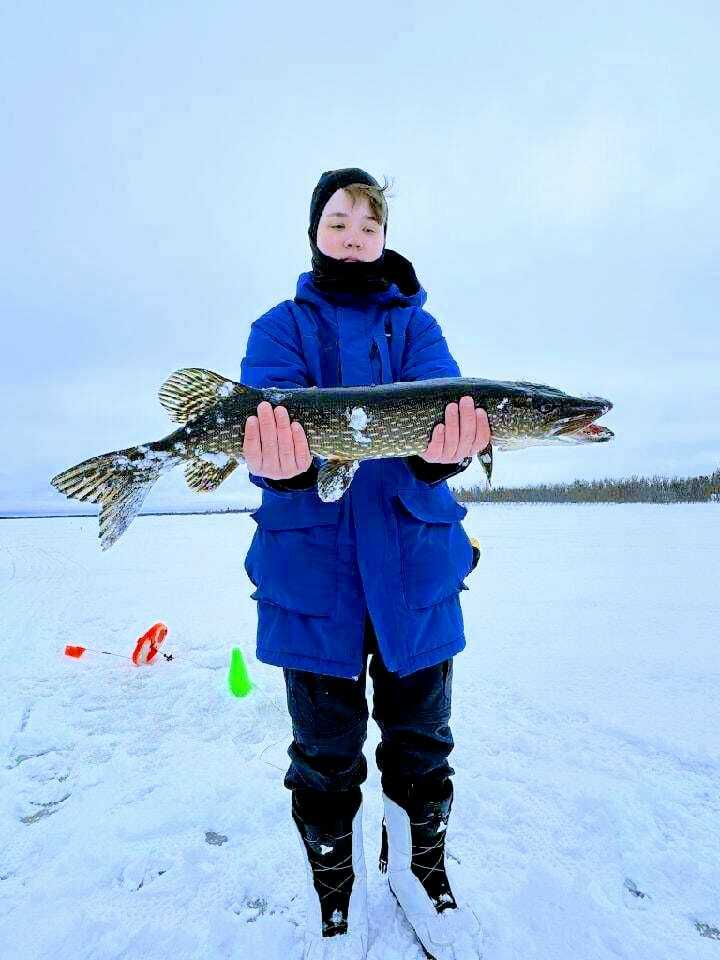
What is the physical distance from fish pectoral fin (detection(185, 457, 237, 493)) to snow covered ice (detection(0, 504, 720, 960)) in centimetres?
178

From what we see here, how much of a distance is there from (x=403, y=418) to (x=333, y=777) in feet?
5.05

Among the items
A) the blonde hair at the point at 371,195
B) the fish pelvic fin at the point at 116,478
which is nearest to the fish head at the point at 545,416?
the blonde hair at the point at 371,195

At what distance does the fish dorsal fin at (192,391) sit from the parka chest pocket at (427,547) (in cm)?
90

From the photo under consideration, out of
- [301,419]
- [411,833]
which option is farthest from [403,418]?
[411,833]

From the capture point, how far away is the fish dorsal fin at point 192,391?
2459 millimetres

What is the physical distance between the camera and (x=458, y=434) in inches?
96.3

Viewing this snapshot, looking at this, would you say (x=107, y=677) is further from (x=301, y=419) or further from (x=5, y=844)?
(x=301, y=419)

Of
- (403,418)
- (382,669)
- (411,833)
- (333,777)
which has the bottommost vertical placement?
(411,833)

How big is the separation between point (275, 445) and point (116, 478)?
84 cm

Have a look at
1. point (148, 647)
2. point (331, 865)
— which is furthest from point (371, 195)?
point (148, 647)

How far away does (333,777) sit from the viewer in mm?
2312

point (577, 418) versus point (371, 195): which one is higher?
→ point (371, 195)

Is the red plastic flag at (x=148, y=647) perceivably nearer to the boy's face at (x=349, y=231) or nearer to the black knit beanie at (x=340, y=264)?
the black knit beanie at (x=340, y=264)

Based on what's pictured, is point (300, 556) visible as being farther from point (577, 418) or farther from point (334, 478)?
point (577, 418)
